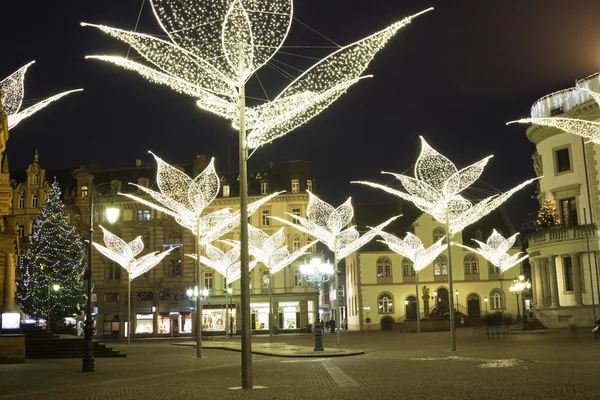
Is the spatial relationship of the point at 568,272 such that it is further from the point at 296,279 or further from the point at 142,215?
the point at 142,215

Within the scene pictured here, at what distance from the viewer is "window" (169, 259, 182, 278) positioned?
74.4m

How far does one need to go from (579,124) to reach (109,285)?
60107mm

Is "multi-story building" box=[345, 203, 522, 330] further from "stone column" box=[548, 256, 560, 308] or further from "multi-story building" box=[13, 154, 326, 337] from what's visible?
"stone column" box=[548, 256, 560, 308]

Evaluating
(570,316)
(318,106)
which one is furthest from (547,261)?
(318,106)

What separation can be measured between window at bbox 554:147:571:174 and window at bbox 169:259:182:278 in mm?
39842

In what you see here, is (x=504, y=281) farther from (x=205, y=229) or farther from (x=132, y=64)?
(x=132, y=64)

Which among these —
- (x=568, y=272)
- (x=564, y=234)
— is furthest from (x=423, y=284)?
(x=564, y=234)

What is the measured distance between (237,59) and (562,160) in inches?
1643

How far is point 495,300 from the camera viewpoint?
7644 cm

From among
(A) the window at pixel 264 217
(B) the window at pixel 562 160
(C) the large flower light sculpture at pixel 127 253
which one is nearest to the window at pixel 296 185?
(A) the window at pixel 264 217

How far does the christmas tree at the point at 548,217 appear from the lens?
167 ft

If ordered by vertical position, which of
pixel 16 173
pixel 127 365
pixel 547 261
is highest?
pixel 16 173

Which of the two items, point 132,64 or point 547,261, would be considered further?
point 547,261

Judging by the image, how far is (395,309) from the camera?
7600cm
